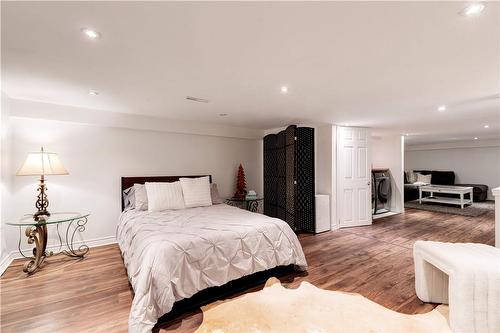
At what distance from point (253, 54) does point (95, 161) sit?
325 centimetres

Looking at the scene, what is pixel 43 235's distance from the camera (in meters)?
2.93

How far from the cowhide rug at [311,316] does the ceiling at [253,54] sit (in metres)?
2.16

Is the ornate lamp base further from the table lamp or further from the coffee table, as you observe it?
the coffee table

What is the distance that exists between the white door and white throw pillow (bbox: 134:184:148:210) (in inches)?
144

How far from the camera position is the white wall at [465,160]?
8.17 m

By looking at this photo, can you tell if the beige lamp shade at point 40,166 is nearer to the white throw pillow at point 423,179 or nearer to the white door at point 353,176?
the white door at point 353,176

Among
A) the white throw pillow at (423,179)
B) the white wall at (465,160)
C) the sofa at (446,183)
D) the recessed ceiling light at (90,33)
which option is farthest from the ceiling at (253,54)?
the white wall at (465,160)

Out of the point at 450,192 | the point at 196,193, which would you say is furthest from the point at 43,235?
the point at 450,192

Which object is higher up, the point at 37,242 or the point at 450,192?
the point at 450,192

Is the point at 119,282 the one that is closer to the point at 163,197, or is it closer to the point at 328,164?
the point at 163,197

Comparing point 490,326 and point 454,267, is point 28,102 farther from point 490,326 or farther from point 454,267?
point 490,326

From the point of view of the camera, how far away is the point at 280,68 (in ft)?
6.80

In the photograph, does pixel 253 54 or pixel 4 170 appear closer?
pixel 253 54

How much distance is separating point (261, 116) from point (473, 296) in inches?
131
